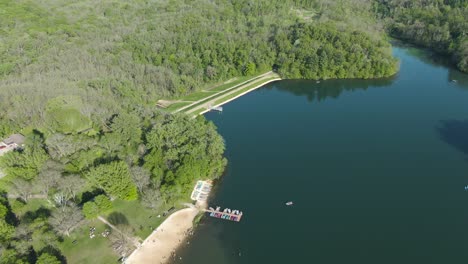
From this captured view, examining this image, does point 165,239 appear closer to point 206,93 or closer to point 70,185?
point 70,185

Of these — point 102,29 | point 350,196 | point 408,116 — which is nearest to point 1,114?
point 102,29

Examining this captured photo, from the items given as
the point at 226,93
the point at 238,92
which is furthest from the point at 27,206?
the point at 238,92

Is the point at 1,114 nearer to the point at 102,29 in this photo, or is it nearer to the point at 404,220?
the point at 102,29

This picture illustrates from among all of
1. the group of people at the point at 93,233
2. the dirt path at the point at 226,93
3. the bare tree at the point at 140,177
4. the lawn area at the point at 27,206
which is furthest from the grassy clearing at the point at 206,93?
the group of people at the point at 93,233

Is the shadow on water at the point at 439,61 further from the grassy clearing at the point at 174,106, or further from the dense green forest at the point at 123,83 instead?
the grassy clearing at the point at 174,106

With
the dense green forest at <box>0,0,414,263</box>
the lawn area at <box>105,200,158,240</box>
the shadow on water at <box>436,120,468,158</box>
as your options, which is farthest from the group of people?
the shadow on water at <box>436,120,468,158</box>

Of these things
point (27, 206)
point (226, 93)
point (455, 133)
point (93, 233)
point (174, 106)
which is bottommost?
point (93, 233)
